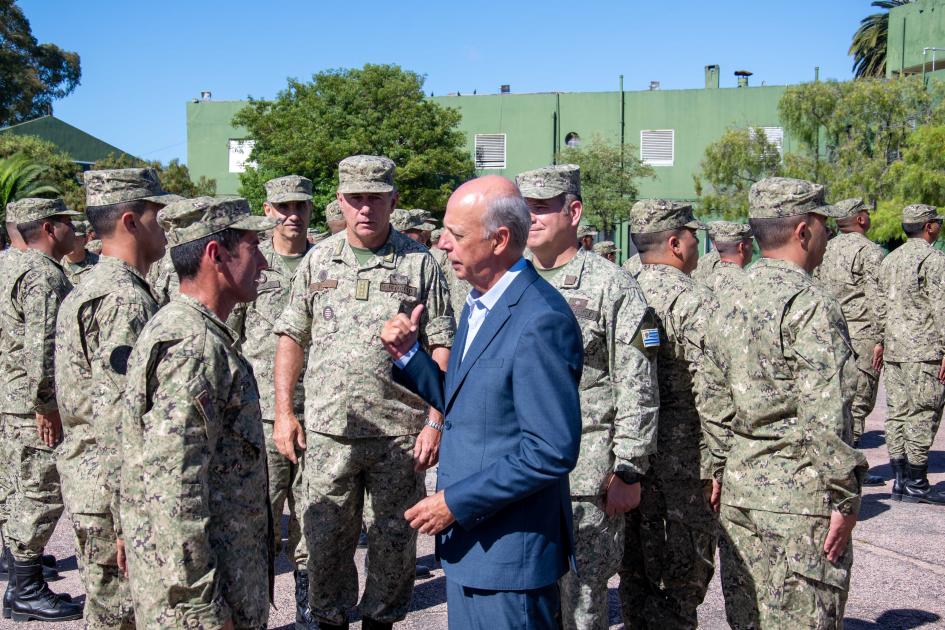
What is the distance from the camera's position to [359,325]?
15.0 ft

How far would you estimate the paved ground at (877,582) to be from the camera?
17.0ft

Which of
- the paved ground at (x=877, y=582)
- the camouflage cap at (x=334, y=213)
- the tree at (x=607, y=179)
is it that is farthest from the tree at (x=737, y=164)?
the camouflage cap at (x=334, y=213)

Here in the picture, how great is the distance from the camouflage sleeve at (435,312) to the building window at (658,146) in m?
33.0

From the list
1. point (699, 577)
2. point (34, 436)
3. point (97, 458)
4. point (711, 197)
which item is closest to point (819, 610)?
point (699, 577)

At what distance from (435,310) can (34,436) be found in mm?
2987

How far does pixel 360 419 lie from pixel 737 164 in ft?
86.4

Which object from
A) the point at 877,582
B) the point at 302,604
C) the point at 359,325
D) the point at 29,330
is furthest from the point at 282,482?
the point at 877,582

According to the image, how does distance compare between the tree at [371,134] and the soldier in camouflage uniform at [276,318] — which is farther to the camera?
the tree at [371,134]

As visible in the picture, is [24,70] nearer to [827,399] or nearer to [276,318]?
[276,318]

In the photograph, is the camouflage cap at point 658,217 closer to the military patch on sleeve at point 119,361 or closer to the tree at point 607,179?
the military patch on sleeve at point 119,361

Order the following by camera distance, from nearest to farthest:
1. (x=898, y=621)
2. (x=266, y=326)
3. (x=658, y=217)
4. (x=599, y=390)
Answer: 1. (x=599, y=390)
2. (x=658, y=217)
3. (x=898, y=621)
4. (x=266, y=326)

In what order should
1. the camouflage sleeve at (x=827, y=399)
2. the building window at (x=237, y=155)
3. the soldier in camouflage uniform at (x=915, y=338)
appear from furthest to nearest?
the building window at (x=237, y=155), the soldier in camouflage uniform at (x=915, y=338), the camouflage sleeve at (x=827, y=399)

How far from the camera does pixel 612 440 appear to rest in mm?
3887

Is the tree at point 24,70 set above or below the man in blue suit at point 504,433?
above
